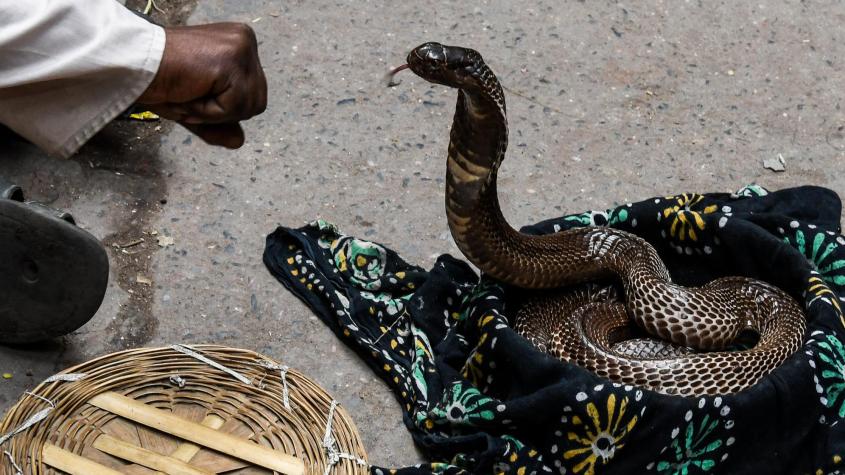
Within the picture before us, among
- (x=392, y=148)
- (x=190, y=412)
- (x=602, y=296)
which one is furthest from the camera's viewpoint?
(x=392, y=148)

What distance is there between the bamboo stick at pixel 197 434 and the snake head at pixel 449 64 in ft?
2.79

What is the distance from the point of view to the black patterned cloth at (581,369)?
216 cm

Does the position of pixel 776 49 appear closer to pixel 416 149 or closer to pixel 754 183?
pixel 754 183

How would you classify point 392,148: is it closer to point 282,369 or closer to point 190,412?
point 282,369

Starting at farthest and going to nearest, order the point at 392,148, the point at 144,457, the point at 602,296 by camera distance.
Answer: the point at 392,148 < the point at 602,296 < the point at 144,457

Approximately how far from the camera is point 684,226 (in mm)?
2666

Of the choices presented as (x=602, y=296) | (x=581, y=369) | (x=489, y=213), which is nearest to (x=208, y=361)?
(x=489, y=213)

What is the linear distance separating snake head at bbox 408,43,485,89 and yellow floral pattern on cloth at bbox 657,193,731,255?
87cm

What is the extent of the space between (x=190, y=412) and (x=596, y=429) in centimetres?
88

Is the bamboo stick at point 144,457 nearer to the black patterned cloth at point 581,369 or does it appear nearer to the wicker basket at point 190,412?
the wicker basket at point 190,412

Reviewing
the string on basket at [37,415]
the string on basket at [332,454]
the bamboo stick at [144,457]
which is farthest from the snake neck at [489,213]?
the string on basket at [37,415]

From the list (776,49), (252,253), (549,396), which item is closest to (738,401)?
(549,396)

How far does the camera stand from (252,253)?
2879 mm

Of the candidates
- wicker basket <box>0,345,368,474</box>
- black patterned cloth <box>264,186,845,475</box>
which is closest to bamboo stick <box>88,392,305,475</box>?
wicker basket <box>0,345,368,474</box>
